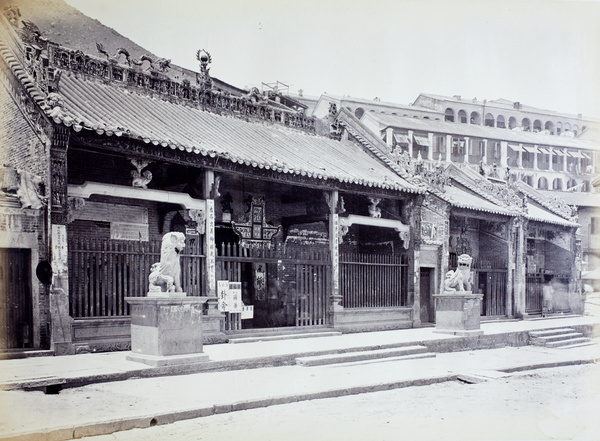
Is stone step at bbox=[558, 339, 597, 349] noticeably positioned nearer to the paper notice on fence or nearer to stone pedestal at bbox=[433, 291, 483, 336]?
stone pedestal at bbox=[433, 291, 483, 336]

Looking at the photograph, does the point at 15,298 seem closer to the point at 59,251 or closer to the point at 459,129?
the point at 59,251

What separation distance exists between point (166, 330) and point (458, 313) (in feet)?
28.2

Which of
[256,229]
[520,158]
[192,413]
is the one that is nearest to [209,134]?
[256,229]

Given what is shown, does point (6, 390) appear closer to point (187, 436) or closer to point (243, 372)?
point (187, 436)

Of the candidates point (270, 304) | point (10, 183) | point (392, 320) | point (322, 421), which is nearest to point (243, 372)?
point (322, 421)

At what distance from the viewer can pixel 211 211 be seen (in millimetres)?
14141

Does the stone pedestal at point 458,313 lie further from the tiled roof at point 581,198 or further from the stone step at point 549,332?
the tiled roof at point 581,198

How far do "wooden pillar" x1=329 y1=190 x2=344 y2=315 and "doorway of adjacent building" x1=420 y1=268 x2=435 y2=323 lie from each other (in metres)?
4.61

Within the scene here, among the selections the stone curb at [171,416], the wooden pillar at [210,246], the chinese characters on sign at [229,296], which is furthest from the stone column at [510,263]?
the stone curb at [171,416]

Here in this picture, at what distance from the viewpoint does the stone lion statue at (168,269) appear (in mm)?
10516

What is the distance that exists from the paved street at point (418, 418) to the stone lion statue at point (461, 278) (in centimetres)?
587

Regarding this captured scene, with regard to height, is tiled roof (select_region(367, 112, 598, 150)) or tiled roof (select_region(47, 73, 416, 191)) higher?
tiled roof (select_region(367, 112, 598, 150))

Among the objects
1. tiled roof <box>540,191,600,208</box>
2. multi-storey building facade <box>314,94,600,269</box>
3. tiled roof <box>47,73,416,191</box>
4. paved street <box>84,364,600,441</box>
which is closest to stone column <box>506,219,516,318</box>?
tiled roof <box>47,73,416,191</box>

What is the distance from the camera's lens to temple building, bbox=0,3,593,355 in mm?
11602
